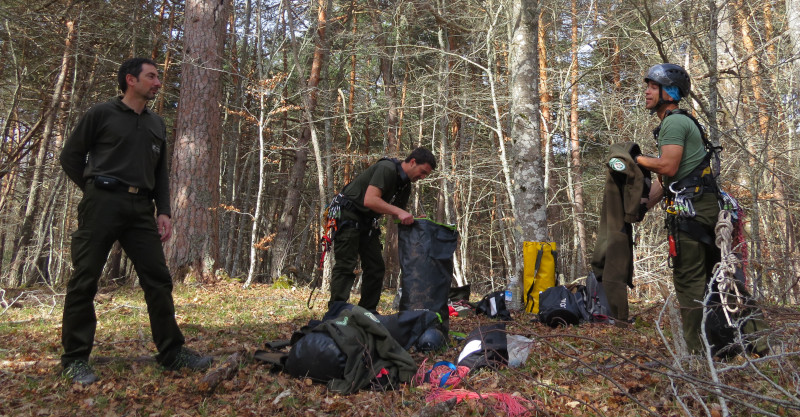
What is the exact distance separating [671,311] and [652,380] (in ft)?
2.98

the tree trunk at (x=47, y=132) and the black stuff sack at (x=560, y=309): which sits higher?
the tree trunk at (x=47, y=132)

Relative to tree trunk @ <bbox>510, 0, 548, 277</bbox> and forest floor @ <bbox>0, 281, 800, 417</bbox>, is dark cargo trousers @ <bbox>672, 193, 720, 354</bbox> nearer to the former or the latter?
forest floor @ <bbox>0, 281, 800, 417</bbox>

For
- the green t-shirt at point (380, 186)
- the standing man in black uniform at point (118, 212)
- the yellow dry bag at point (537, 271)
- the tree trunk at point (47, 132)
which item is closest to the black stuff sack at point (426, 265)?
the green t-shirt at point (380, 186)

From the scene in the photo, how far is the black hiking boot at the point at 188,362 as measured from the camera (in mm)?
3775

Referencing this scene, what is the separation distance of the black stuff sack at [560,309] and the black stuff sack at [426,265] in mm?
1308

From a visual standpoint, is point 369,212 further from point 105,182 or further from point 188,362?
point 105,182

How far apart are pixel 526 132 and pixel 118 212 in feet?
17.1

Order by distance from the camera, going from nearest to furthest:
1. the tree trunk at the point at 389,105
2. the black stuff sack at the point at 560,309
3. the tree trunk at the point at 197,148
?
the black stuff sack at the point at 560,309
the tree trunk at the point at 197,148
the tree trunk at the point at 389,105

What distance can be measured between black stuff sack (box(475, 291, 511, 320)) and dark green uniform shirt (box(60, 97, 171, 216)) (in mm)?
3890

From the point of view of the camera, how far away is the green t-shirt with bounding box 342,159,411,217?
4898 millimetres

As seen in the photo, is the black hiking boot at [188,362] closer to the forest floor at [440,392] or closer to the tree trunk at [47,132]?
the forest floor at [440,392]

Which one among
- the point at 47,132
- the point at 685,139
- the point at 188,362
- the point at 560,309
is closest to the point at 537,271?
the point at 560,309

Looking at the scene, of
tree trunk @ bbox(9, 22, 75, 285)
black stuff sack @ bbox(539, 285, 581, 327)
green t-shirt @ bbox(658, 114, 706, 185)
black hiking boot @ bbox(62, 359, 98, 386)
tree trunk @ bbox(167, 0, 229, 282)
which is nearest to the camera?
black hiking boot @ bbox(62, 359, 98, 386)

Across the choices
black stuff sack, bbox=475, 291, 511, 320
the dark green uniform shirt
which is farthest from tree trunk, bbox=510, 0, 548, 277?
the dark green uniform shirt
